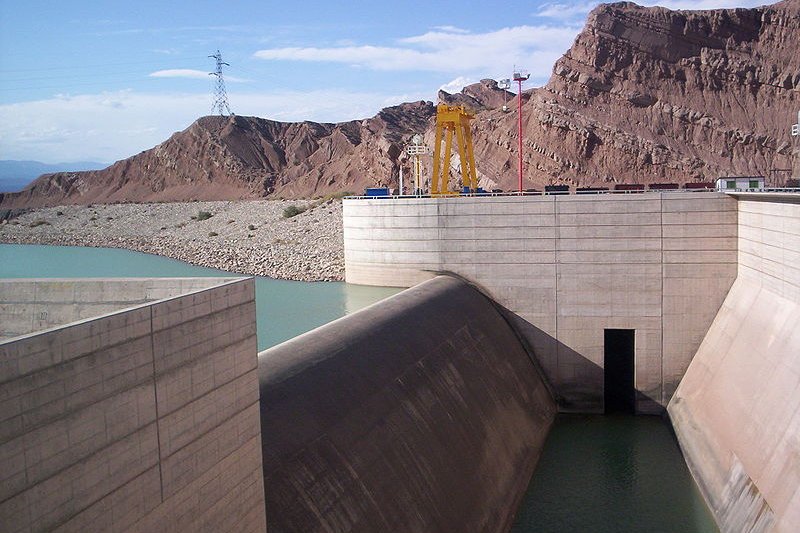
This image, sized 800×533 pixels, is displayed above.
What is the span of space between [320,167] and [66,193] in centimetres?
3988

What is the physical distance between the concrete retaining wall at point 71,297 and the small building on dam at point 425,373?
2cm

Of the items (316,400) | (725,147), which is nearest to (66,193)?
(725,147)

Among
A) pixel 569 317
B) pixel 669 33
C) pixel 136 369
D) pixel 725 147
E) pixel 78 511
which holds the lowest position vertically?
pixel 569 317

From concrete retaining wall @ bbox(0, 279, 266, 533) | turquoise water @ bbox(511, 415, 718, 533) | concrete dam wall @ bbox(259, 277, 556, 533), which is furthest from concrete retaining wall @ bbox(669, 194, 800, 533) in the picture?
concrete retaining wall @ bbox(0, 279, 266, 533)

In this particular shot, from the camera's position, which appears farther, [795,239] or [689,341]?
[689,341]

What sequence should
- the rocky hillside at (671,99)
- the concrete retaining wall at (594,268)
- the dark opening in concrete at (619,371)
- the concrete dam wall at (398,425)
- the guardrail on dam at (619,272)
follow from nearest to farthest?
1. the concrete dam wall at (398,425)
2. the guardrail on dam at (619,272)
3. the concrete retaining wall at (594,268)
4. the dark opening in concrete at (619,371)
5. the rocky hillside at (671,99)

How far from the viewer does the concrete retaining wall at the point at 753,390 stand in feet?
42.9

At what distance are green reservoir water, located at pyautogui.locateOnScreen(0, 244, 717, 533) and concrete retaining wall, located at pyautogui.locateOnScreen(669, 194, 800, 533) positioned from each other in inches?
21.4

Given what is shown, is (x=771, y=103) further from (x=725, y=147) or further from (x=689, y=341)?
(x=689, y=341)

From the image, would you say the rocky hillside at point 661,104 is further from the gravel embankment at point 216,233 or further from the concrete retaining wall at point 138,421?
the concrete retaining wall at point 138,421

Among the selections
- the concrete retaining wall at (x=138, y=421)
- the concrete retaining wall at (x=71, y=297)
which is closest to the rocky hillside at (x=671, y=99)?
the concrete retaining wall at (x=138, y=421)

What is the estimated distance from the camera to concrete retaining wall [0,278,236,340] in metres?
7.18

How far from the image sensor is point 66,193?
100250 millimetres

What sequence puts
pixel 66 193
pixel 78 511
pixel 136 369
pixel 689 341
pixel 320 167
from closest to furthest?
pixel 78 511
pixel 136 369
pixel 689 341
pixel 320 167
pixel 66 193
